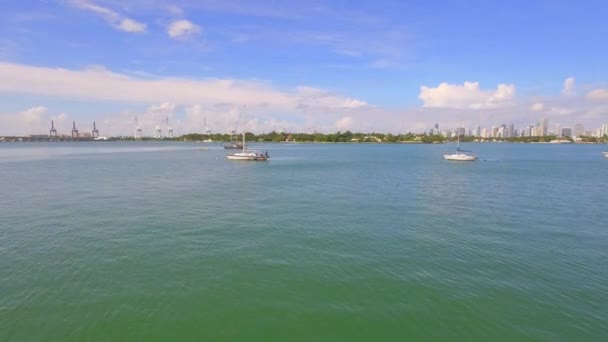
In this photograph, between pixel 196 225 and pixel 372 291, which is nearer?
pixel 372 291

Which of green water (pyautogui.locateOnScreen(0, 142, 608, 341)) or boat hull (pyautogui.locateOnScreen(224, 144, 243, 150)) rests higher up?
boat hull (pyautogui.locateOnScreen(224, 144, 243, 150))

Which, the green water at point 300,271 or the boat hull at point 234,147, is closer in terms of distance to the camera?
the green water at point 300,271

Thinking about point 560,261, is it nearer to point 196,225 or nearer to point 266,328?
point 266,328

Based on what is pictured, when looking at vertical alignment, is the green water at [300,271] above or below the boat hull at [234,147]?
below

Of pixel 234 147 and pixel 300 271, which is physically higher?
pixel 234 147

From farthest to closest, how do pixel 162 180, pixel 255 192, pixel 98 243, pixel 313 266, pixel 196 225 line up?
pixel 162 180 → pixel 255 192 → pixel 196 225 → pixel 98 243 → pixel 313 266

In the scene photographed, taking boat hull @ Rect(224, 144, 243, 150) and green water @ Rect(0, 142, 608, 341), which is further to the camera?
boat hull @ Rect(224, 144, 243, 150)

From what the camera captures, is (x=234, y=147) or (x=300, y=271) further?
(x=234, y=147)

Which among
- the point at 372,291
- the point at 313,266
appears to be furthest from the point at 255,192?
the point at 372,291

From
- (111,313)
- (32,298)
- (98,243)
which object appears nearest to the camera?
(111,313)

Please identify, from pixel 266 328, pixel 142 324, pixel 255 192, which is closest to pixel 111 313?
pixel 142 324
